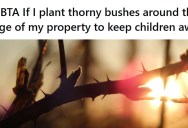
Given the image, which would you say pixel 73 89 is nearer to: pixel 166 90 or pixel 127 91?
pixel 127 91

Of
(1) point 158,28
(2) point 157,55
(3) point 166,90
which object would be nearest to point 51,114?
(2) point 157,55

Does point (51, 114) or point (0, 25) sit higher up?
point (0, 25)

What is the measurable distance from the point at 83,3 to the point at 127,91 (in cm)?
61

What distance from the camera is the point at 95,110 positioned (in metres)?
2.14

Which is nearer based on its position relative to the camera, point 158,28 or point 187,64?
point 187,64

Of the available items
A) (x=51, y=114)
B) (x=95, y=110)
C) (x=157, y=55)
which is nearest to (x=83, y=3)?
(x=157, y=55)

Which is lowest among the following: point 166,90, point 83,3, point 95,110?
point 95,110

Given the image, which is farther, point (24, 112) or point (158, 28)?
point (158, 28)

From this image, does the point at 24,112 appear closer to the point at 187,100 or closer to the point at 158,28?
the point at 187,100

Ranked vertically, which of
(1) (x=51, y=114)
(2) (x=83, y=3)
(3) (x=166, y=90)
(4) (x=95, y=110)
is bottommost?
(1) (x=51, y=114)

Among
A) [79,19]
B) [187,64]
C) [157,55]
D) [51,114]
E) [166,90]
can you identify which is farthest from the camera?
[51,114]

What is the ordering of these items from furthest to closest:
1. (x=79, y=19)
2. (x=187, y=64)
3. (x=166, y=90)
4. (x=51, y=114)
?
(x=51, y=114)
(x=79, y=19)
(x=166, y=90)
(x=187, y=64)

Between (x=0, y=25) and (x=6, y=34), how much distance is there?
37mm

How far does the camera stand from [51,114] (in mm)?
2453
